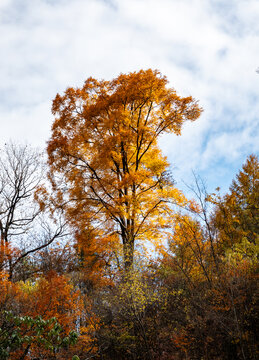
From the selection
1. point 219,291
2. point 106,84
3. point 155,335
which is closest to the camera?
point 219,291

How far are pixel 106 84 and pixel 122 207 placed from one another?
5889mm

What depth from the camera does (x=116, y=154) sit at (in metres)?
12.5

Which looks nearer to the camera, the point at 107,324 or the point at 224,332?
the point at 224,332

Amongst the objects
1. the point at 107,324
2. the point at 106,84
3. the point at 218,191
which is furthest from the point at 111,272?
the point at 106,84

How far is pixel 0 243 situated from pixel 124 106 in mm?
9773

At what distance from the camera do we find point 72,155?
11.9m

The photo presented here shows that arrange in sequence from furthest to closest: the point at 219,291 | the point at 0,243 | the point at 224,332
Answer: the point at 0,243, the point at 219,291, the point at 224,332

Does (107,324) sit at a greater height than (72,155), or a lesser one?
lesser

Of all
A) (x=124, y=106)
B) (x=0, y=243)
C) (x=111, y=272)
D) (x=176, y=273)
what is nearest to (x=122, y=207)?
(x=111, y=272)

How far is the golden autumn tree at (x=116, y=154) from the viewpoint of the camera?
37.7 feet

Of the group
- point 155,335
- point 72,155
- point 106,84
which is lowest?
point 155,335

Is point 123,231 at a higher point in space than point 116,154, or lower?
lower

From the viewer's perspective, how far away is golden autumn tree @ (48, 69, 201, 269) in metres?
11.5

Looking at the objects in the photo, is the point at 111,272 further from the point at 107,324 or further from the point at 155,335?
the point at 155,335
